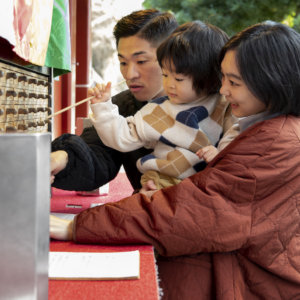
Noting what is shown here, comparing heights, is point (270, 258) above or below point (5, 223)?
below

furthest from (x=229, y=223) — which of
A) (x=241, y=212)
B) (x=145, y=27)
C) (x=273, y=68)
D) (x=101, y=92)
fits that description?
(x=145, y=27)

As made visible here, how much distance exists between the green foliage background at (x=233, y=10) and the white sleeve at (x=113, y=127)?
313 inches

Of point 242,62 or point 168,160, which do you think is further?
point 168,160

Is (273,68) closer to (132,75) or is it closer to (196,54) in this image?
(196,54)

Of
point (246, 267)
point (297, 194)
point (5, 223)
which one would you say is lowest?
point (246, 267)

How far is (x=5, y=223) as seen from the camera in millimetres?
585

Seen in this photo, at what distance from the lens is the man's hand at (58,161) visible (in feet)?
5.19

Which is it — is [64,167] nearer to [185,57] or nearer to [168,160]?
[168,160]

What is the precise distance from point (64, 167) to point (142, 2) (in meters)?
8.67

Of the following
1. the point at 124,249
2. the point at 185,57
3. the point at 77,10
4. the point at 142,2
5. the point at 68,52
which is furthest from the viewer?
the point at 142,2

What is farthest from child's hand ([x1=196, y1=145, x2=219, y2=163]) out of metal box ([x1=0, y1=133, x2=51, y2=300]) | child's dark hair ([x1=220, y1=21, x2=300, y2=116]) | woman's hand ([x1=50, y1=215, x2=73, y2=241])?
metal box ([x1=0, y1=133, x2=51, y2=300])

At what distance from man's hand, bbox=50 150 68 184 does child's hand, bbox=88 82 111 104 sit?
0.21m

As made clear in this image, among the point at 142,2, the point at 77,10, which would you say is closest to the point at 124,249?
the point at 77,10

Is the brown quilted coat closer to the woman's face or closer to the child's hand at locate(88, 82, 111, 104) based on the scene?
the woman's face
